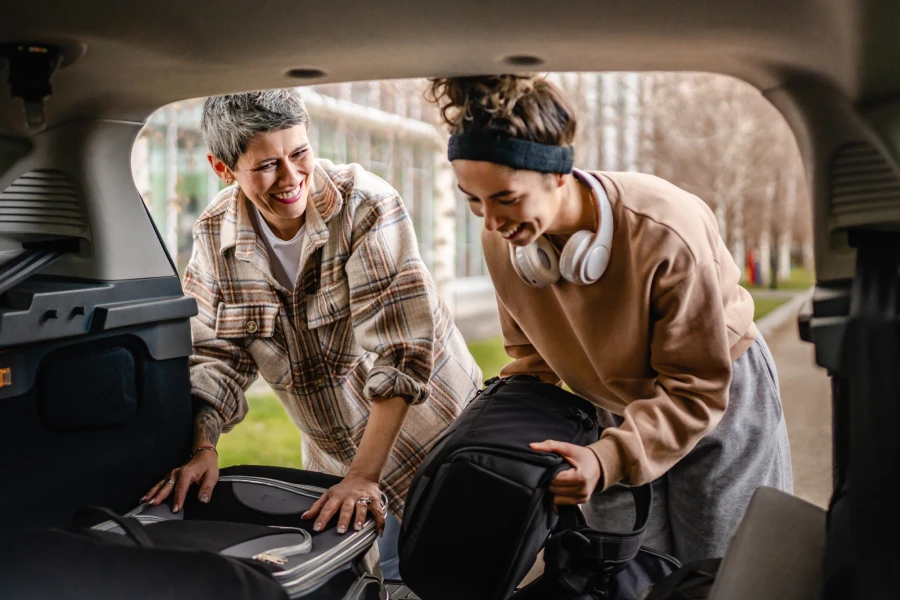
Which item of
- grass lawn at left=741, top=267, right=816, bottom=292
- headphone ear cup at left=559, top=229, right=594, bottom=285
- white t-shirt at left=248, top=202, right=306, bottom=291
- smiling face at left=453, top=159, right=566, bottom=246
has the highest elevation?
smiling face at left=453, top=159, right=566, bottom=246

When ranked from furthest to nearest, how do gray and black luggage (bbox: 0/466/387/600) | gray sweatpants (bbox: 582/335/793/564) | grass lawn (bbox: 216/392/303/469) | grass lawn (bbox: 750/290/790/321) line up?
grass lawn (bbox: 750/290/790/321)
grass lawn (bbox: 216/392/303/469)
gray sweatpants (bbox: 582/335/793/564)
gray and black luggage (bbox: 0/466/387/600)

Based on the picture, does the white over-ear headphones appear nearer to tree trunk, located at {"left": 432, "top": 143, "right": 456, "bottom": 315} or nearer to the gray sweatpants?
the gray sweatpants

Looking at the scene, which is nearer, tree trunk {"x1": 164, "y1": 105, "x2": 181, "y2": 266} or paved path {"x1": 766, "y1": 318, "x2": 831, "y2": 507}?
paved path {"x1": 766, "y1": 318, "x2": 831, "y2": 507}

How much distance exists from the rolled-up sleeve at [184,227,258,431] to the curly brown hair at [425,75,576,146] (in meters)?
0.82

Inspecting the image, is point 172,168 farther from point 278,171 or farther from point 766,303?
point 766,303

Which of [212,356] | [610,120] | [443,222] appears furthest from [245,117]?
[610,120]

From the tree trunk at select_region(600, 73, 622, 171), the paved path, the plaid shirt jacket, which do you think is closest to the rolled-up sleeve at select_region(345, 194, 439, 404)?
the plaid shirt jacket

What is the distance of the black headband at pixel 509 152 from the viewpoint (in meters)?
1.53

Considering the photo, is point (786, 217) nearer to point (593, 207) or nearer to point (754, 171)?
point (754, 171)

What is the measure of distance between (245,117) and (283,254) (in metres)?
0.36

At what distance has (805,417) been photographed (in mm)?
6852

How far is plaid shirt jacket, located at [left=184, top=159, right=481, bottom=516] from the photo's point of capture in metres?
1.97

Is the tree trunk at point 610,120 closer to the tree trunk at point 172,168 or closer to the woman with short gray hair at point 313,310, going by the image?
the tree trunk at point 172,168

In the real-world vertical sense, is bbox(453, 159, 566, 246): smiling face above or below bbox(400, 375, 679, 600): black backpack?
above
